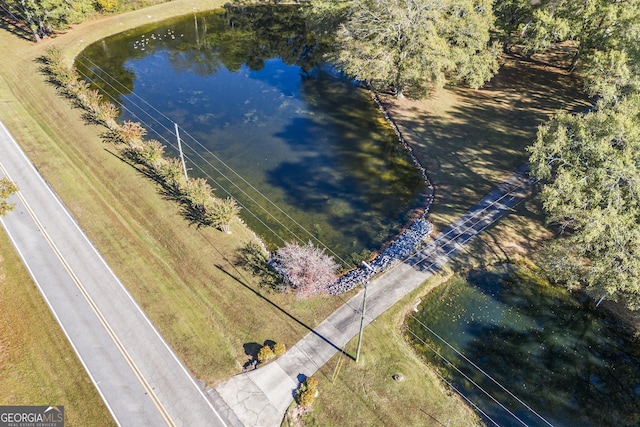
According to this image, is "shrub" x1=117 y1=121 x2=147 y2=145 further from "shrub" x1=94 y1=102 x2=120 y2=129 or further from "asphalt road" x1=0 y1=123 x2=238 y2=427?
"asphalt road" x1=0 y1=123 x2=238 y2=427

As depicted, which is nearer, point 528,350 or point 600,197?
point 600,197

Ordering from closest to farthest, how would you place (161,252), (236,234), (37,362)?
(37,362) → (161,252) → (236,234)

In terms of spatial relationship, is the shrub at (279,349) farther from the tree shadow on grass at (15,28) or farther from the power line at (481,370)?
the tree shadow on grass at (15,28)

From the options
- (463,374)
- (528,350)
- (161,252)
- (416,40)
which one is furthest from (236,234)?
(416,40)

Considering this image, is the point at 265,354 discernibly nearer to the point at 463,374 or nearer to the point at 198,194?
the point at 463,374

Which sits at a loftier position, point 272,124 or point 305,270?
point 272,124

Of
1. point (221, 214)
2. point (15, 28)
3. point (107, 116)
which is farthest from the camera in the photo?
point (15, 28)

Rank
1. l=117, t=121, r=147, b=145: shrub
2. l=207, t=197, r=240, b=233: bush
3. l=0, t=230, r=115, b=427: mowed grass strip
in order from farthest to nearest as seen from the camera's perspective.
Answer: l=117, t=121, r=147, b=145: shrub → l=207, t=197, r=240, b=233: bush → l=0, t=230, r=115, b=427: mowed grass strip

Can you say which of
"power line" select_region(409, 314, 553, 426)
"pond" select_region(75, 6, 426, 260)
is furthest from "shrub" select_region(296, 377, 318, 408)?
"pond" select_region(75, 6, 426, 260)
